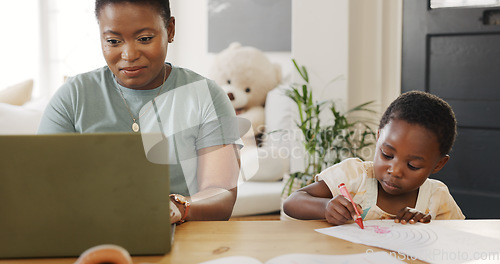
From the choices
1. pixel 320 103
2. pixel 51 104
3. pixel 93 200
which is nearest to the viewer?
pixel 93 200

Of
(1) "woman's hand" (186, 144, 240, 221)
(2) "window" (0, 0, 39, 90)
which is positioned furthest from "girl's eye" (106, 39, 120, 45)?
(2) "window" (0, 0, 39, 90)

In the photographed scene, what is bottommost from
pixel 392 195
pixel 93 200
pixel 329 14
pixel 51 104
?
pixel 392 195

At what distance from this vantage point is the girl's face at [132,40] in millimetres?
Result: 1144

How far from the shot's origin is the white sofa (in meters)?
2.41

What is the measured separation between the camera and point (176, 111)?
1.27 m

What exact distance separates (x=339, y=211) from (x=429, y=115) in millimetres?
346

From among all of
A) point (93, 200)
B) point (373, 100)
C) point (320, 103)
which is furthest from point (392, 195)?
point (373, 100)

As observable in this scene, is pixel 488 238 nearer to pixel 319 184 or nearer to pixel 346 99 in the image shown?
pixel 319 184

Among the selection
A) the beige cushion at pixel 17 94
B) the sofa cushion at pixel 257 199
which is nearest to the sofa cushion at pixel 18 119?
the beige cushion at pixel 17 94

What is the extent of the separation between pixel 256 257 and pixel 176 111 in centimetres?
56

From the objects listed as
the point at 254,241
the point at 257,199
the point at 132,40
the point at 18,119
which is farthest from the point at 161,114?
the point at 257,199

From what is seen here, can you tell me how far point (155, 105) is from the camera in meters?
1.27

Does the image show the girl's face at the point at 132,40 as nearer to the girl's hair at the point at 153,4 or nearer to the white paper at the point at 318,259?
the girl's hair at the point at 153,4

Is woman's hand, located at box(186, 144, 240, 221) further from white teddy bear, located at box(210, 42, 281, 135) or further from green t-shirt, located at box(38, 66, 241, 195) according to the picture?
white teddy bear, located at box(210, 42, 281, 135)
